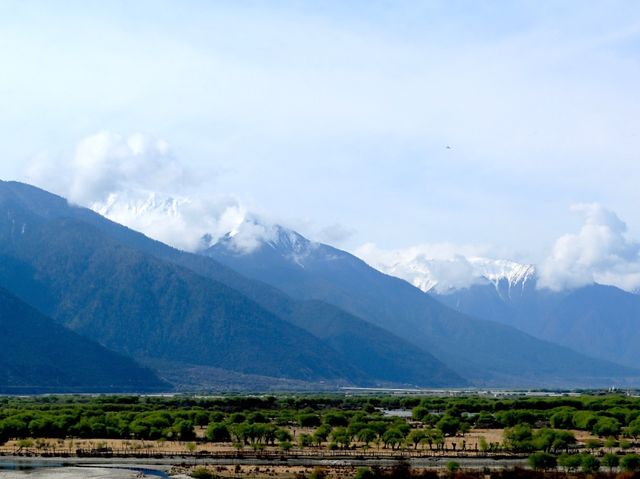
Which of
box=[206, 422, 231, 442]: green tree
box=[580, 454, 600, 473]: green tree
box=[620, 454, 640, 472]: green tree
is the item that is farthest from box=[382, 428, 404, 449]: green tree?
box=[620, 454, 640, 472]: green tree

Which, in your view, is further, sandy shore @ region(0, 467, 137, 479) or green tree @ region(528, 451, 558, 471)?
green tree @ region(528, 451, 558, 471)

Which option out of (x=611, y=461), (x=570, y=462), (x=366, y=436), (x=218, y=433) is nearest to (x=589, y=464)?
(x=570, y=462)

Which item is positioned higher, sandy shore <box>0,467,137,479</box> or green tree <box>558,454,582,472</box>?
green tree <box>558,454,582,472</box>

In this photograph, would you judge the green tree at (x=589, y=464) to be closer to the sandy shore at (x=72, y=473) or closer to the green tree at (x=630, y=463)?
the green tree at (x=630, y=463)

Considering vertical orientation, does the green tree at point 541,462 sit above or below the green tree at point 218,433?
above

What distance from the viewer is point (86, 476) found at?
119938mm

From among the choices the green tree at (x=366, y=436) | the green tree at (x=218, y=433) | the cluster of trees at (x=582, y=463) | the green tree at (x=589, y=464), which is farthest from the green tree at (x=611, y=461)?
the green tree at (x=218, y=433)

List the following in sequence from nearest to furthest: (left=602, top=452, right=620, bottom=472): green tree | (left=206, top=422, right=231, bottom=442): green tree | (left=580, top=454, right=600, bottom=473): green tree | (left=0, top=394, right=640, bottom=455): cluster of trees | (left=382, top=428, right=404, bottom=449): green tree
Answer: (left=580, top=454, right=600, bottom=473): green tree → (left=602, top=452, right=620, bottom=472): green tree → (left=0, top=394, right=640, bottom=455): cluster of trees → (left=382, top=428, right=404, bottom=449): green tree → (left=206, top=422, right=231, bottom=442): green tree

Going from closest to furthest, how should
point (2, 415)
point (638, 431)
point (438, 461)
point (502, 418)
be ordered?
point (438, 461) → point (638, 431) → point (2, 415) → point (502, 418)

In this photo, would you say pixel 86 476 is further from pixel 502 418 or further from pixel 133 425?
pixel 502 418

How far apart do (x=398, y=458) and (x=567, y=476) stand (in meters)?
23.2

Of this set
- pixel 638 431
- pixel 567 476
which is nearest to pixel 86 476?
pixel 567 476

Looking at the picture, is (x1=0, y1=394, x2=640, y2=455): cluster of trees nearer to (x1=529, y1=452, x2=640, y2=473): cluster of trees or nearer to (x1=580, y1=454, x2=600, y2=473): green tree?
(x1=529, y1=452, x2=640, y2=473): cluster of trees

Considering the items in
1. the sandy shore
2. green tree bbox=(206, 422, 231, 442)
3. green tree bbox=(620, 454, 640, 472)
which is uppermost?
green tree bbox=(620, 454, 640, 472)
